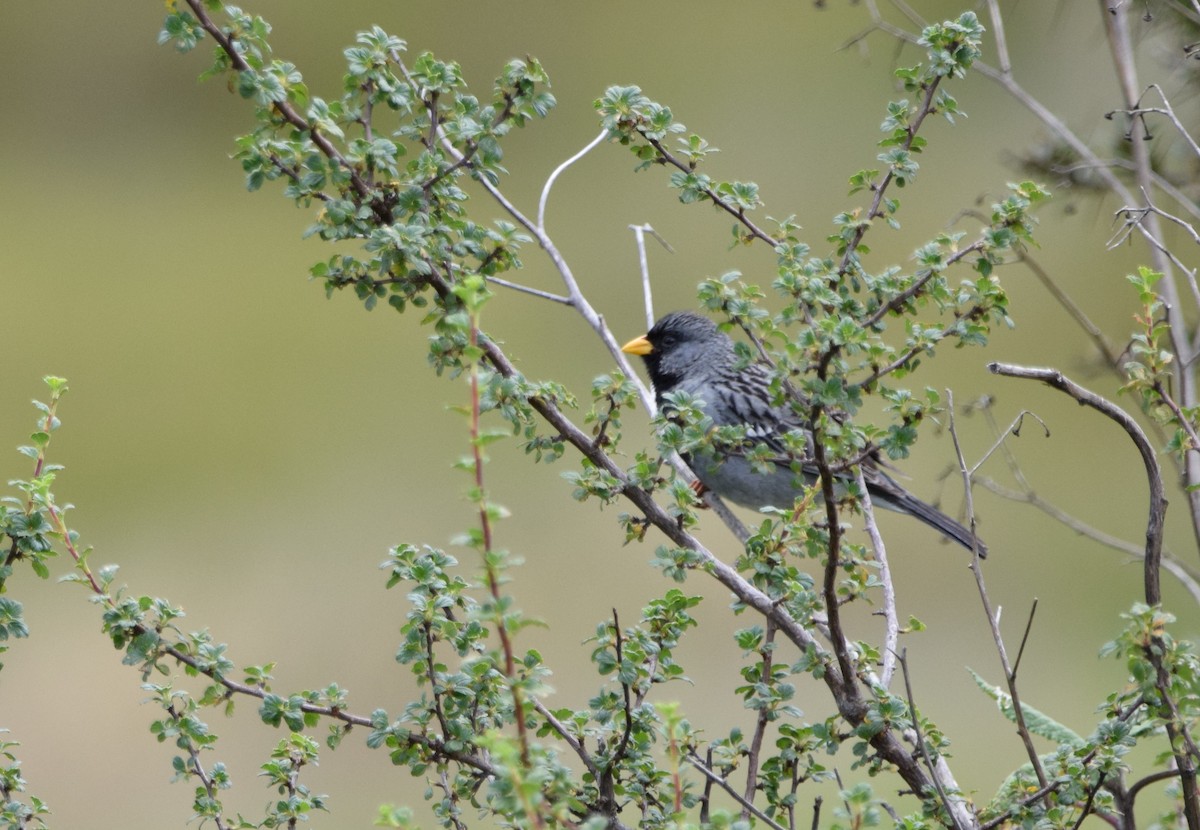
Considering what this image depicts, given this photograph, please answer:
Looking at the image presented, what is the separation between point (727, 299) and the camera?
2186mm

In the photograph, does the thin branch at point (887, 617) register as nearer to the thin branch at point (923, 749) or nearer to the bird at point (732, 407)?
the thin branch at point (923, 749)

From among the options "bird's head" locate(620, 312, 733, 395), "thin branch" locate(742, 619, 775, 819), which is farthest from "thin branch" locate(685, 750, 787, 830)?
"bird's head" locate(620, 312, 733, 395)

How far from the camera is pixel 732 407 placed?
195 inches

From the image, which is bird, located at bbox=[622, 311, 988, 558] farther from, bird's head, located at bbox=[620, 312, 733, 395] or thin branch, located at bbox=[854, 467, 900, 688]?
thin branch, located at bbox=[854, 467, 900, 688]

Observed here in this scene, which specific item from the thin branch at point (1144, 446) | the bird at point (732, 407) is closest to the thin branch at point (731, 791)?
the thin branch at point (1144, 446)

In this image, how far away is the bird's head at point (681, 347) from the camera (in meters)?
5.29

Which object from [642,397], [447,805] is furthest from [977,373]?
[447,805]

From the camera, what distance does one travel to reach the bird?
4523 mm

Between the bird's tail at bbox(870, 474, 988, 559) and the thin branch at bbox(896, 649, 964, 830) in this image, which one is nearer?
the thin branch at bbox(896, 649, 964, 830)

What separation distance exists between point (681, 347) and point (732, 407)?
50cm

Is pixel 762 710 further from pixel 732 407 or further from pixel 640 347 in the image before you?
pixel 640 347

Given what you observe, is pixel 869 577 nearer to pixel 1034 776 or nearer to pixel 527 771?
pixel 1034 776

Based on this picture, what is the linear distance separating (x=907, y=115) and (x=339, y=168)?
3.53 ft

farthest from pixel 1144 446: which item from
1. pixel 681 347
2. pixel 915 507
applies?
pixel 681 347
